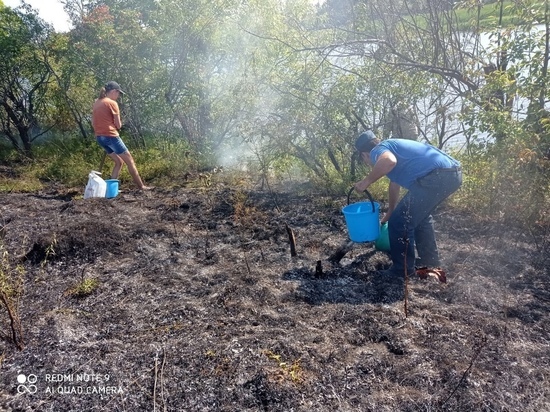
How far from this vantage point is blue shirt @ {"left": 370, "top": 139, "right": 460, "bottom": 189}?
3.27 m

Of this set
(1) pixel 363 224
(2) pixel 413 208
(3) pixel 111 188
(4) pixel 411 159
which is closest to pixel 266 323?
(1) pixel 363 224

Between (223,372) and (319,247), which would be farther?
(319,247)

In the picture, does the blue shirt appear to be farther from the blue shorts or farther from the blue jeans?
the blue shorts

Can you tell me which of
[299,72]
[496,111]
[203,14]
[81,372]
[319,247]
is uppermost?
[203,14]

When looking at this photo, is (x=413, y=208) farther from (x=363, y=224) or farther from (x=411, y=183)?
(x=363, y=224)

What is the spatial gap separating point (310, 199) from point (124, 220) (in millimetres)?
Answer: 2201

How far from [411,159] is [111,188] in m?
3.97

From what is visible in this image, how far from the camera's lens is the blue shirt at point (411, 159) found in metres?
3.27

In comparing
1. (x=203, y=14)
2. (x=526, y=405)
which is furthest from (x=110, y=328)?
(x=203, y=14)

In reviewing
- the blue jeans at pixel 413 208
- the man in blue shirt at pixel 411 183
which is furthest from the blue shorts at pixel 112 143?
the blue jeans at pixel 413 208

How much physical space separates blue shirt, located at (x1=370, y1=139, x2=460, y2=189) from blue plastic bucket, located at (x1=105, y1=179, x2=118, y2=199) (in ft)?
12.1

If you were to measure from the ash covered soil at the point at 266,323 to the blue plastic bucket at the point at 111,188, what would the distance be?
4.06 ft

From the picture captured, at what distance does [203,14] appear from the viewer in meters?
7.26

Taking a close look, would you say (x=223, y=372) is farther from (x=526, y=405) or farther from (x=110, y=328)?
(x=526, y=405)
